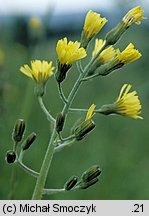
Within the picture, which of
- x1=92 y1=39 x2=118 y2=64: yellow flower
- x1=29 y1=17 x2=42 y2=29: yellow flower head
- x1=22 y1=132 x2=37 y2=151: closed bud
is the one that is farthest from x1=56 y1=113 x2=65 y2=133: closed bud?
x1=29 y1=17 x2=42 y2=29: yellow flower head

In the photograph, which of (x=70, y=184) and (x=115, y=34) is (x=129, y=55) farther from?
(x=70, y=184)

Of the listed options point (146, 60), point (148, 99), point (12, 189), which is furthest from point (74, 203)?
point (146, 60)

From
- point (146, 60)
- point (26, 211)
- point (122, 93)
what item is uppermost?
point (146, 60)

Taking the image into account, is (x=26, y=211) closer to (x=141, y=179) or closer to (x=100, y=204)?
(x=100, y=204)

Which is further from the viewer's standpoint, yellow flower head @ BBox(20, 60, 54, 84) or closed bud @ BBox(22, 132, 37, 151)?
yellow flower head @ BBox(20, 60, 54, 84)

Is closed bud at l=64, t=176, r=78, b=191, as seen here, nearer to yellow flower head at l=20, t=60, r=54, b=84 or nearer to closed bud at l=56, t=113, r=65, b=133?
closed bud at l=56, t=113, r=65, b=133

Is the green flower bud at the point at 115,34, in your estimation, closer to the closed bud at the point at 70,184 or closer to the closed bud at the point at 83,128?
the closed bud at the point at 83,128
